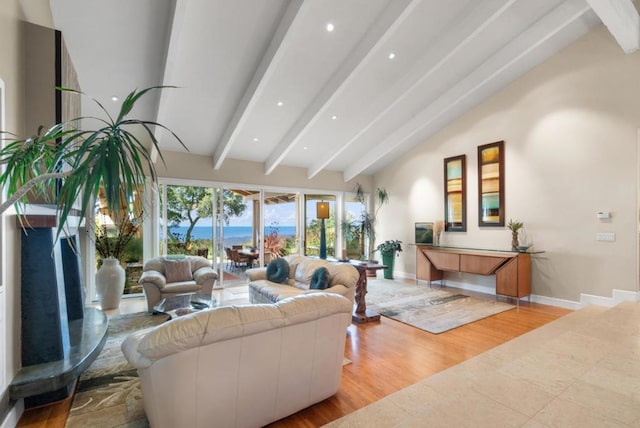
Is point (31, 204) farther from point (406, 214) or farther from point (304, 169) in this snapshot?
point (406, 214)

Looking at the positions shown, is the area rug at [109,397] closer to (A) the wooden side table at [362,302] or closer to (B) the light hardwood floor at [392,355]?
(B) the light hardwood floor at [392,355]

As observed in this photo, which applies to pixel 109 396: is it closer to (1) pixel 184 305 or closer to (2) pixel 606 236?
(1) pixel 184 305

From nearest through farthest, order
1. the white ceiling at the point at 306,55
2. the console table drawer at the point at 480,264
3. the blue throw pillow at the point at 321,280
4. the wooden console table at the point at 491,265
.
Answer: the white ceiling at the point at 306,55 → the blue throw pillow at the point at 321,280 → the wooden console table at the point at 491,265 → the console table drawer at the point at 480,264

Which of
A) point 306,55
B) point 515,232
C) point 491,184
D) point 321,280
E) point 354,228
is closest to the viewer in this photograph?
point 321,280

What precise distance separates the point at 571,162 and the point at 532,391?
4114 millimetres

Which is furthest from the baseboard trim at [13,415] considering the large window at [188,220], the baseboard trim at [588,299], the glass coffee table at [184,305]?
the baseboard trim at [588,299]

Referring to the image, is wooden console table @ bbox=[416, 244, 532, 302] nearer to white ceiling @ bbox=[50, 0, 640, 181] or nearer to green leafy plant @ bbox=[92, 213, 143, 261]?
white ceiling @ bbox=[50, 0, 640, 181]

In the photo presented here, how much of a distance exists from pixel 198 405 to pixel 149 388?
294 millimetres

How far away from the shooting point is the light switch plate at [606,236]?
438 centimetres

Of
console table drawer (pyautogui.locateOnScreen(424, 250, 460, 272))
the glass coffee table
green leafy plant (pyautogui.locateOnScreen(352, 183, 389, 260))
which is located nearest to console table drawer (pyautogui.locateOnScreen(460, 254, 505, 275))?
console table drawer (pyautogui.locateOnScreen(424, 250, 460, 272))

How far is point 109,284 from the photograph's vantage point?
16.0ft

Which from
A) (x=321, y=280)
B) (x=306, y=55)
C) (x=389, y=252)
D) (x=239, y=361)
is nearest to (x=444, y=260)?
(x=389, y=252)

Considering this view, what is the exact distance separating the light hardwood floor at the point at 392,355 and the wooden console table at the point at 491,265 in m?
0.39

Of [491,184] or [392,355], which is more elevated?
[491,184]
